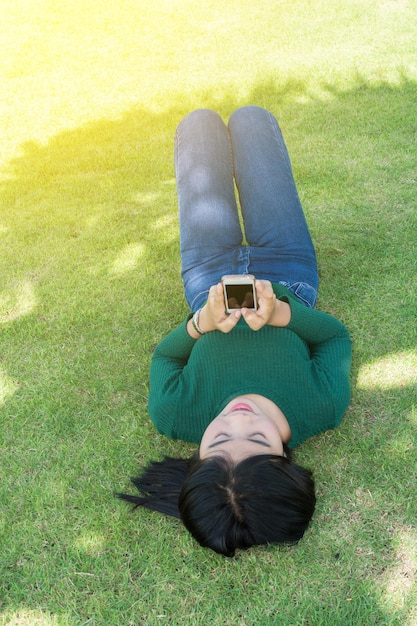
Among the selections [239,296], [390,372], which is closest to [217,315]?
[239,296]

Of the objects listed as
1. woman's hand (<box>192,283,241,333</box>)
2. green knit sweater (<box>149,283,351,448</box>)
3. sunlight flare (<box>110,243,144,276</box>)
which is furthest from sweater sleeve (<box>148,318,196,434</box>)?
sunlight flare (<box>110,243,144,276</box>)

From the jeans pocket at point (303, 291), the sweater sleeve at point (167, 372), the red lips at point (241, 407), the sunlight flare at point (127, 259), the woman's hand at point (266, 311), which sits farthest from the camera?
the sunlight flare at point (127, 259)

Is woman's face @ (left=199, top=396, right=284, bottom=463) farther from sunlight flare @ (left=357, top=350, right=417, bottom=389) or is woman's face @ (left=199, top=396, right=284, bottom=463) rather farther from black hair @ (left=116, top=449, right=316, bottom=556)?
sunlight flare @ (left=357, top=350, right=417, bottom=389)

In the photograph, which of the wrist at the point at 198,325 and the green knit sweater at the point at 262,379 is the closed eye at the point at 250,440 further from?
the wrist at the point at 198,325

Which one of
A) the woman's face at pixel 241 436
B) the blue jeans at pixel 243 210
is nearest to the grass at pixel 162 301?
the woman's face at pixel 241 436

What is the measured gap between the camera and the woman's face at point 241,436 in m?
2.59

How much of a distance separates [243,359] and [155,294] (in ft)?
4.60

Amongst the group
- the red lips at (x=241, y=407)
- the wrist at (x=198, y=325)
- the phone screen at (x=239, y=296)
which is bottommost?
the red lips at (x=241, y=407)

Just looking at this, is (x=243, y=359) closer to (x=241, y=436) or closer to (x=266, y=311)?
(x=266, y=311)

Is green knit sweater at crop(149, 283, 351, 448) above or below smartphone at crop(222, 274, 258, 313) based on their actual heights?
below

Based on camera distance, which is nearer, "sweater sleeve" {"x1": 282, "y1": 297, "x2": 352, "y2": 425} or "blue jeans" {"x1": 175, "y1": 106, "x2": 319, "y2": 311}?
"sweater sleeve" {"x1": 282, "y1": 297, "x2": 352, "y2": 425}

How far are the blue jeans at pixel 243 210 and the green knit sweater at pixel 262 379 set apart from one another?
44cm

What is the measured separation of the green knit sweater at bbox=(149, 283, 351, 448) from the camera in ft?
9.57

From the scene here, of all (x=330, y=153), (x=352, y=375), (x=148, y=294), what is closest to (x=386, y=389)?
(x=352, y=375)
